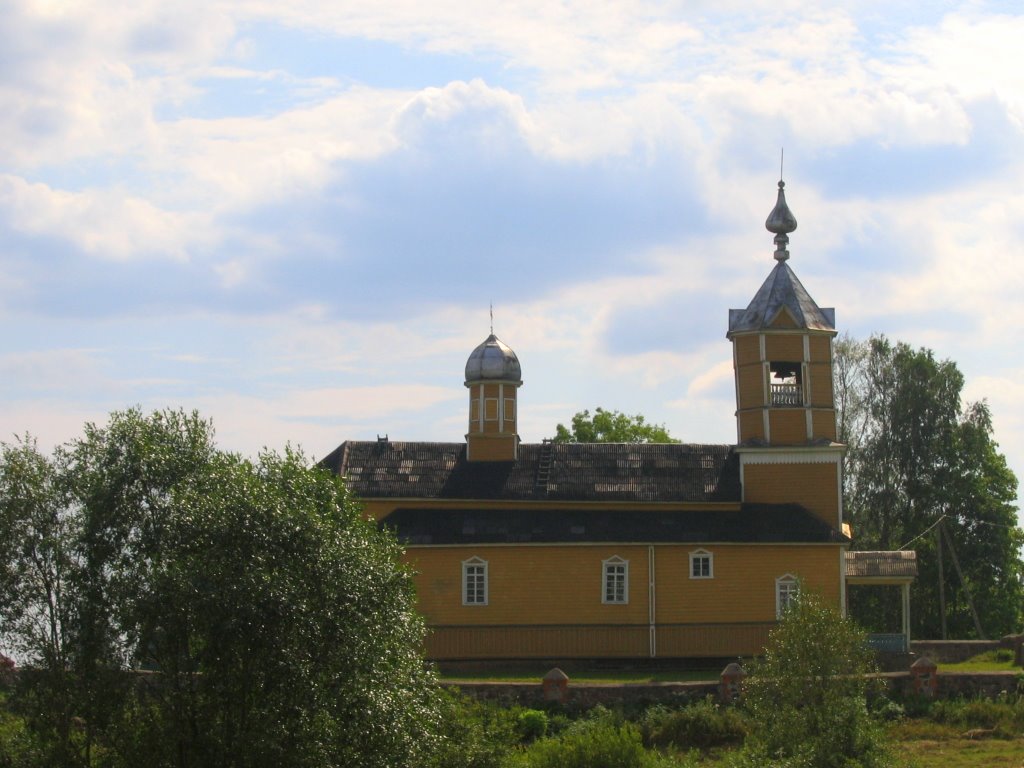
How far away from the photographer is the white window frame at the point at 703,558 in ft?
131

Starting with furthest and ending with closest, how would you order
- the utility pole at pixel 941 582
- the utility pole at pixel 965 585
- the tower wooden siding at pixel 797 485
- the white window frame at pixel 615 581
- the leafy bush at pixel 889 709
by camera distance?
1. the utility pole at pixel 941 582
2. the utility pole at pixel 965 585
3. the tower wooden siding at pixel 797 485
4. the white window frame at pixel 615 581
5. the leafy bush at pixel 889 709

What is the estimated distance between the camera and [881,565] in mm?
41375

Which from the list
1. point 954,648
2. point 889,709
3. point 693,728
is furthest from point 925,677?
point 954,648

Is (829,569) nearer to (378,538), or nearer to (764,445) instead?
(764,445)

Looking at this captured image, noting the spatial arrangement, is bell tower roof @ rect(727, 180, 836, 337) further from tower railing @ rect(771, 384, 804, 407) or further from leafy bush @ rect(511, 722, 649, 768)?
leafy bush @ rect(511, 722, 649, 768)

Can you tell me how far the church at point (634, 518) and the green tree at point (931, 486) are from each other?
1230 centimetres

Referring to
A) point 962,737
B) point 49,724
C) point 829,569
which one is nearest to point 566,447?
point 829,569

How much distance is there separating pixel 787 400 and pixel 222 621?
2251cm

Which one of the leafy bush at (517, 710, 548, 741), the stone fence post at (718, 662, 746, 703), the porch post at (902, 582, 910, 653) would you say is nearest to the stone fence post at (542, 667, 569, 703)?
the leafy bush at (517, 710, 548, 741)

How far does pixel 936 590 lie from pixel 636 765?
3020cm

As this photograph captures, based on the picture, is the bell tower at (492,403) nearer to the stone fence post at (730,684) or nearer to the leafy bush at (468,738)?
the stone fence post at (730,684)

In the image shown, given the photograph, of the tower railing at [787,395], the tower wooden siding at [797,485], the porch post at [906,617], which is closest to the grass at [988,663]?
the porch post at [906,617]

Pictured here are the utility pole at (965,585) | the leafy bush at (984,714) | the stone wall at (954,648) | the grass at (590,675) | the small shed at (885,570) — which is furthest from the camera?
the utility pole at (965,585)

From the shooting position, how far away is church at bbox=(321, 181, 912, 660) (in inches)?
1564
